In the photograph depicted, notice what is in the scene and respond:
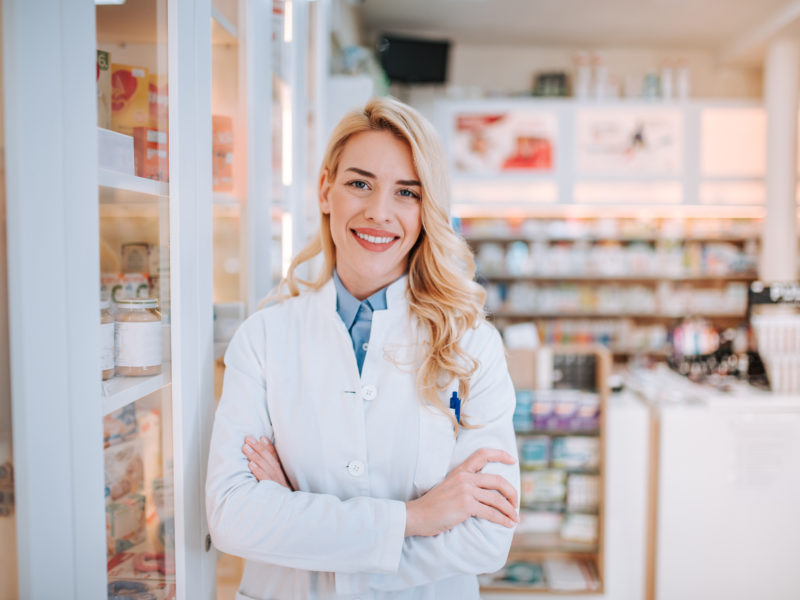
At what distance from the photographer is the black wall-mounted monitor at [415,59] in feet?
19.3

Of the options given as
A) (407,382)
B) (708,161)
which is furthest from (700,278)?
(407,382)

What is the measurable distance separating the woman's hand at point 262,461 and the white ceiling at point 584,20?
204 inches

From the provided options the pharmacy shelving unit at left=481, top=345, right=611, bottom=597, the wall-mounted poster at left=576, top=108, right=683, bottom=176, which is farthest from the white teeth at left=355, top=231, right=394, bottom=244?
the wall-mounted poster at left=576, top=108, right=683, bottom=176

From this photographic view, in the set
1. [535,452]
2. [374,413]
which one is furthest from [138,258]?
[535,452]

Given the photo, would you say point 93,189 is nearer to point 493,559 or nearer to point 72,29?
point 72,29

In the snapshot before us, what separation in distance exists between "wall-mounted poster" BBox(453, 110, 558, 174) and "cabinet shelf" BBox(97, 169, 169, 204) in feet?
15.9

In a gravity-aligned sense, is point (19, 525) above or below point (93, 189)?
below

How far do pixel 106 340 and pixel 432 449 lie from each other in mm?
711

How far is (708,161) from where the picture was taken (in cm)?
596

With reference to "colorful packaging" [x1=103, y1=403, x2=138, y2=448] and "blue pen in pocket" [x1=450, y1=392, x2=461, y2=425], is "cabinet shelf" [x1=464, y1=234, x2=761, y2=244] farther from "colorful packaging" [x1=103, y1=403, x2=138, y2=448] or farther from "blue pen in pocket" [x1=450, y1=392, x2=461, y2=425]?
"colorful packaging" [x1=103, y1=403, x2=138, y2=448]

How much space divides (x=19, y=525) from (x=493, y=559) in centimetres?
88

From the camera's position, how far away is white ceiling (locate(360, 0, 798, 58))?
5332 mm

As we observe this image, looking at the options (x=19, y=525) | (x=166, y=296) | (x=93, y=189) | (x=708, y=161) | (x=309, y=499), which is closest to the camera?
(x=19, y=525)

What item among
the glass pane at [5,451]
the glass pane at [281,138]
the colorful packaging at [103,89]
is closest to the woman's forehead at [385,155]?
the colorful packaging at [103,89]
